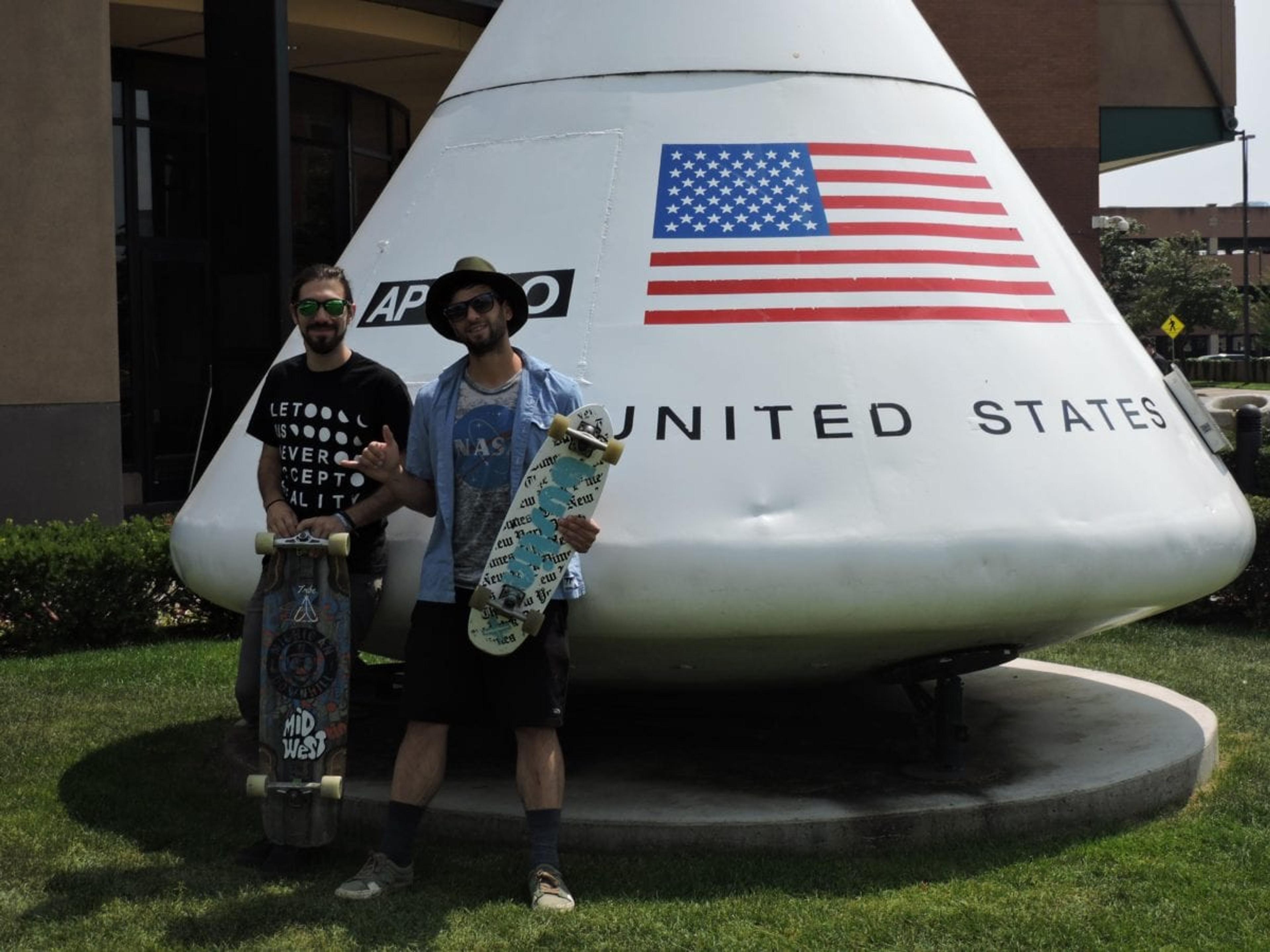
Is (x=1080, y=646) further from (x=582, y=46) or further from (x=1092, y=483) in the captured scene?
(x=582, y=46)

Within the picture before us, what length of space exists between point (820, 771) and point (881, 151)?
1.96 metres

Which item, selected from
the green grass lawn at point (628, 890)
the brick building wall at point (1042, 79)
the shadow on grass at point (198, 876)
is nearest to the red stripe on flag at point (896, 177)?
the green grass lawn at point (628, 890)

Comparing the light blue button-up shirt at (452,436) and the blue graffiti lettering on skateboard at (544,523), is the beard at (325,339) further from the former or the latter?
the blue graffiti lettering on skateboard at (544,523)

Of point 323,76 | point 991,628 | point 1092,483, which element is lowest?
point 991,628

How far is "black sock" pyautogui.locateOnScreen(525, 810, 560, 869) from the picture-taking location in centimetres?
407

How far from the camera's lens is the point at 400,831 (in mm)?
4141

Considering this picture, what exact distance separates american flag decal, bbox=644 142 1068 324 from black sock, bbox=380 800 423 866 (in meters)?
1.55

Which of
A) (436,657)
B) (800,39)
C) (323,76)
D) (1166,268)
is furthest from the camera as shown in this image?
(1166,268)

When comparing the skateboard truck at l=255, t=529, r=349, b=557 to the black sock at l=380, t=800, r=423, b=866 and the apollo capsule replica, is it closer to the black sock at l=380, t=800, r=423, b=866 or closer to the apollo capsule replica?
the apollo capsule replica

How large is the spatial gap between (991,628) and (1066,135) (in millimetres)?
20849

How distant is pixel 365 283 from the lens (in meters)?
5.35

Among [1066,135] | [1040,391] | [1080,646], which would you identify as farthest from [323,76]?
[1066,135]

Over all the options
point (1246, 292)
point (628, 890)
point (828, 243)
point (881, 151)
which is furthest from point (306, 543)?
point (1246, 292)

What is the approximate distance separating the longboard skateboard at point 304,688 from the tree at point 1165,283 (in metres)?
51.7
